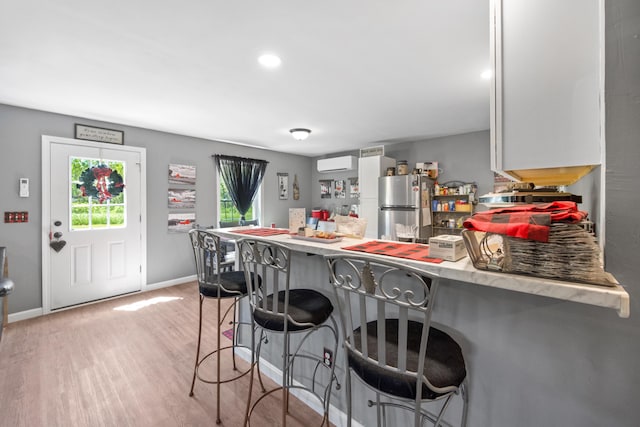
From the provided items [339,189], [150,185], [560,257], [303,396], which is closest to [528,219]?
[560,257]

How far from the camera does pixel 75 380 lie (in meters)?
2.09

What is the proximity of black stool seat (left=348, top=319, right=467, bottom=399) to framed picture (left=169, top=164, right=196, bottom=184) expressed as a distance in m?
4.02

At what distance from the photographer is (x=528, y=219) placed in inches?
31.5

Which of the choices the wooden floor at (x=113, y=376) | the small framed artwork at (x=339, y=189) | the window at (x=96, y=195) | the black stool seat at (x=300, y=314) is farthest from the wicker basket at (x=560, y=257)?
the small framed artwork at (x=339, y=189)

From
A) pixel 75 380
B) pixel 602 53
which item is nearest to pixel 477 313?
pixel 602 53

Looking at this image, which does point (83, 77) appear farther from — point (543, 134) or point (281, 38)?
point (543, 134)

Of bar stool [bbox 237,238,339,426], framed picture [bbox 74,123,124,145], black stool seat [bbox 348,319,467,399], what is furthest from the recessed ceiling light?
framed picture [bbox 74,123,124,145]

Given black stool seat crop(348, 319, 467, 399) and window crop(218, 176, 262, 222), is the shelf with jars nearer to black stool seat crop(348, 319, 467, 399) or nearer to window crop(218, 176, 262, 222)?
window crop(218, 176, 262, 222)

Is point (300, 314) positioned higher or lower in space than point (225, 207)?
lower

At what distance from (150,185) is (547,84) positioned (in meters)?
4.42

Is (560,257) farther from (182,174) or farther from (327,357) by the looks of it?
(182,174)

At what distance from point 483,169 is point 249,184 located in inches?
152

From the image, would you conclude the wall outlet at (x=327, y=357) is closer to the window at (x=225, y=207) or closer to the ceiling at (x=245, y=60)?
the ceiling at (x=245, y=60)

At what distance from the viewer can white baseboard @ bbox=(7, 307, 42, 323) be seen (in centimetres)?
307
